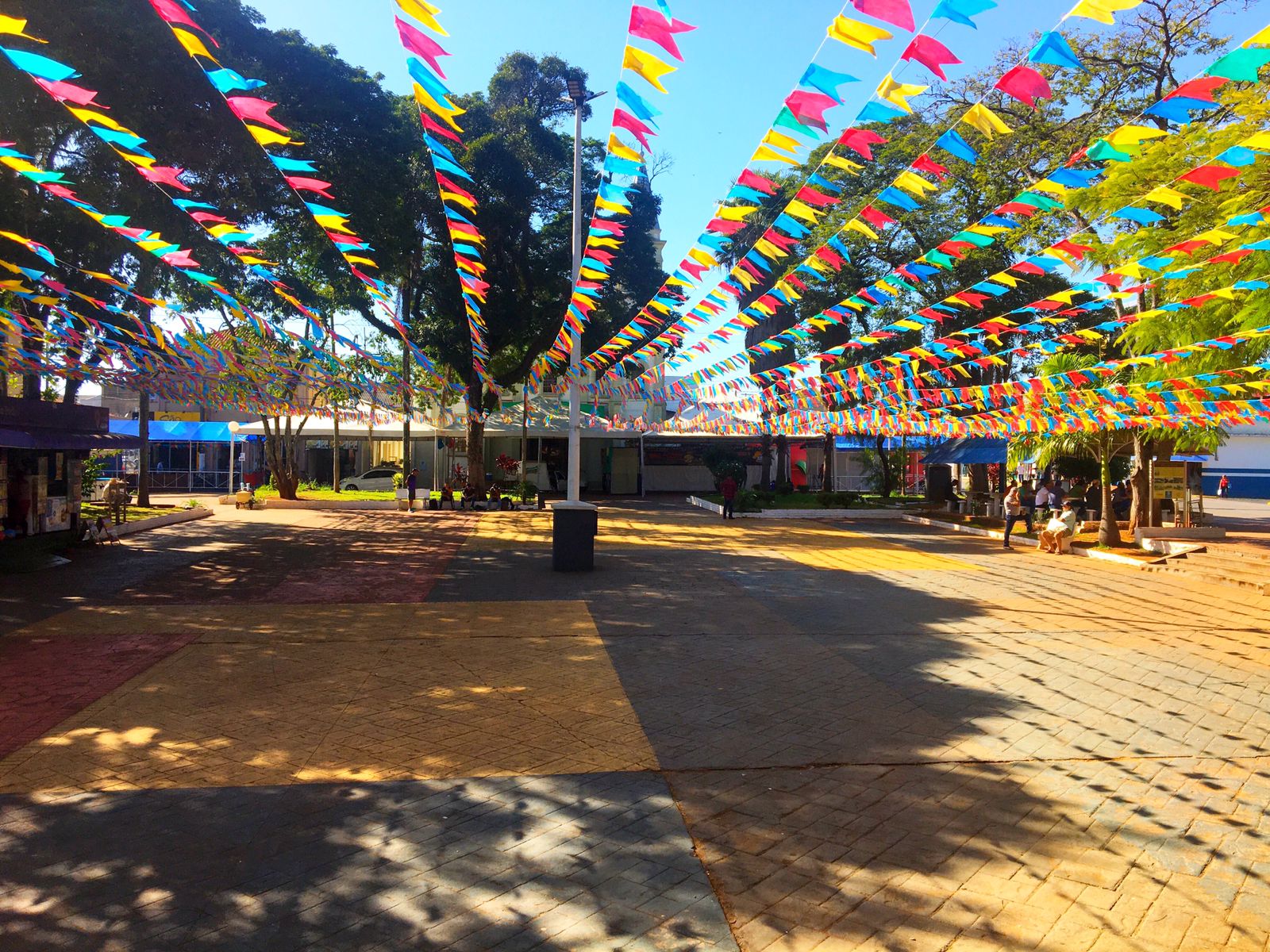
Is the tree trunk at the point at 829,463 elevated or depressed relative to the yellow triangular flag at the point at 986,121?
depressed

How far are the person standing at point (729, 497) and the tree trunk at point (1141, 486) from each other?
33.9 feet

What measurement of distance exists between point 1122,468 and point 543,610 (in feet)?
74.6

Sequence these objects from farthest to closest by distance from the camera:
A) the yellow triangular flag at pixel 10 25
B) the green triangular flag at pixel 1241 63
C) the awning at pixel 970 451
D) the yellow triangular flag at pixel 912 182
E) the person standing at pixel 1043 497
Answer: the awning at pixel 970 451, the person standing at pixel 1043 497, the yellow triangular flag at pixel 912 182, the yellow triangular flag at pixel 10 25, the green triangular flag at pixel 1241 63

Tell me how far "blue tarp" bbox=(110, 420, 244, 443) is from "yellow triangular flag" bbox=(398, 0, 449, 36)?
36.4 meters

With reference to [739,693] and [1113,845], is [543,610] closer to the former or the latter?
[739,693]

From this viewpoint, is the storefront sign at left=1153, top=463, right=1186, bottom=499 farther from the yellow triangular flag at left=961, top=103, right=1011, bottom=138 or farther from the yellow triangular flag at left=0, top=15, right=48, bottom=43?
the yellow triangular flag at left=0, top=15, right=48, bottom=43

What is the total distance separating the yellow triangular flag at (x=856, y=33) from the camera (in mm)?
4371

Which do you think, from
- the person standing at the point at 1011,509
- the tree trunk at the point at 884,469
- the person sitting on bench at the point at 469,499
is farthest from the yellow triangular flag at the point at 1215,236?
the tree trunk at the point at 884,469

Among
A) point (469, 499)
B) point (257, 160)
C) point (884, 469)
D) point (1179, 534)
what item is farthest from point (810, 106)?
point (884, 469)

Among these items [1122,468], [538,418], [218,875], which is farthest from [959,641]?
[538,418]

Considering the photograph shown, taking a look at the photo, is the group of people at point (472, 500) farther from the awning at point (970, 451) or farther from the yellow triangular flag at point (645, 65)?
the yellow triangular flag at point (645, 65)

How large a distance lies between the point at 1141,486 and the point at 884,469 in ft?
51.6

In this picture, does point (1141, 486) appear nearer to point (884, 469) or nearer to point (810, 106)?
point (884, 469)

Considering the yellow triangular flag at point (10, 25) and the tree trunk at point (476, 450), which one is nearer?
the yellow triangular flag at point (10, 25)
